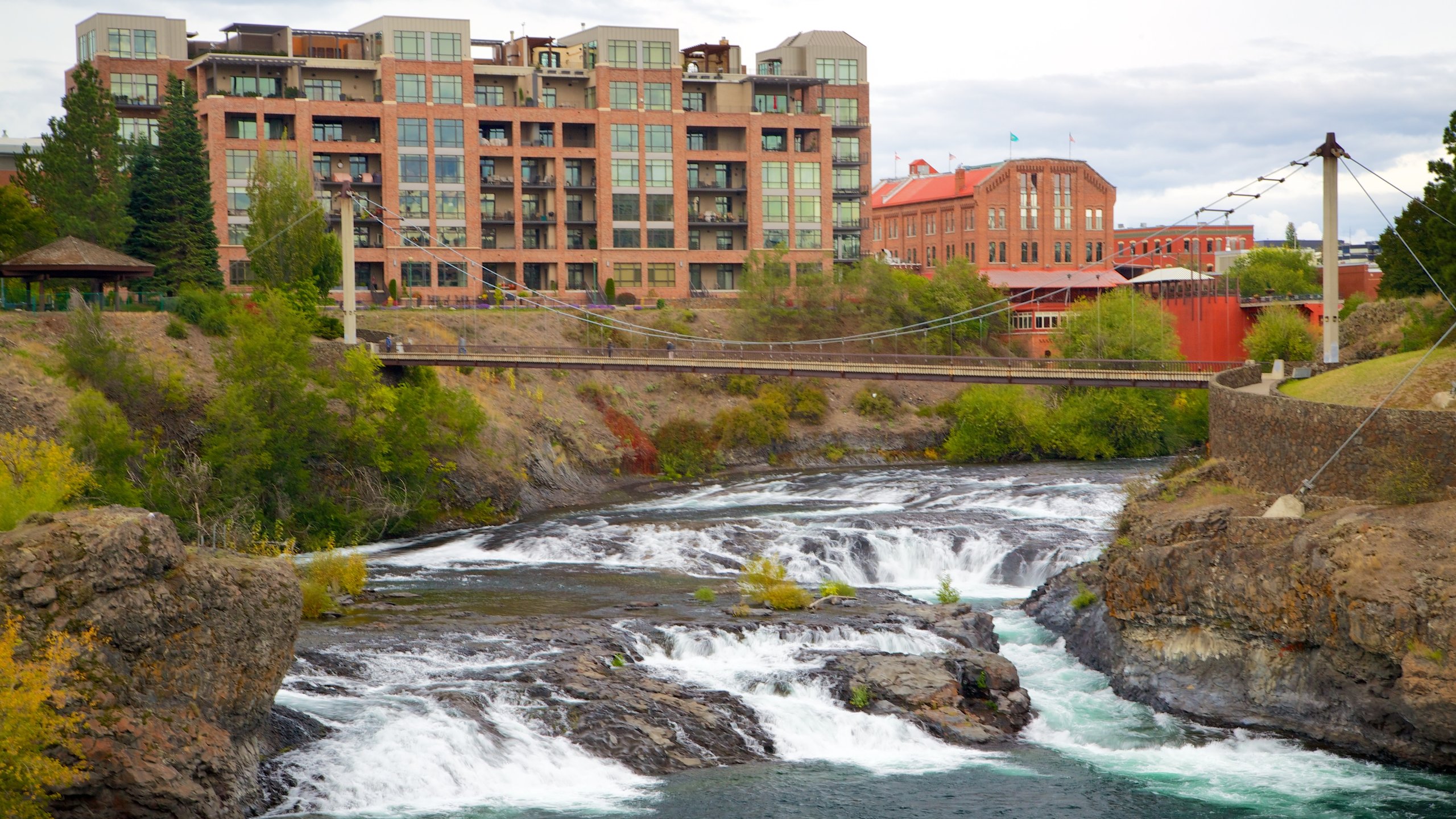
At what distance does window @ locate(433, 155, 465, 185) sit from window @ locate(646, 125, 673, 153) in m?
12.9

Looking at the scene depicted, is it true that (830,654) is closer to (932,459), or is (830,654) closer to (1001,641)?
(1001,641)

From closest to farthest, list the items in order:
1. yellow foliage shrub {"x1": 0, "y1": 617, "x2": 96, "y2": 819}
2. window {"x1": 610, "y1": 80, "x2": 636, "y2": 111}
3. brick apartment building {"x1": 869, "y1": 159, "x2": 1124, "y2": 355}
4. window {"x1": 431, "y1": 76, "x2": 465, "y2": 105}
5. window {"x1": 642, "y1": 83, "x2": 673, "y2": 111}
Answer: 1. yellow foliage shrub {"x1": 0, "y1": 617, "x2": 96, "y2": 819}
2. window {"x1": 431, "y1": 76, "x2": 465, "y2": 105}
3. window {"x1": 610, "y1": 80, "x2": 636, "y2": 111}
4. window {"x1": 642, "y1": 83, "x2": 673, "y2": 111}
5. brick apartment building {"x1": 869, "y1": 159, "x2": 1124, "y2": 355}

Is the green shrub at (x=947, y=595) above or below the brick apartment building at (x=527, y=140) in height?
below

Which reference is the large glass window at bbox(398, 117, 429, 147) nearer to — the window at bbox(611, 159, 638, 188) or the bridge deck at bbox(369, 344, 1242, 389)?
the window at bbox(611, 159, 638, 188)

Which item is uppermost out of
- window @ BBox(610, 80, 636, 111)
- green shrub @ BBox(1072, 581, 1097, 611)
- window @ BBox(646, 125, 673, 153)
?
window @ BBox(610, 80, 636, 111)

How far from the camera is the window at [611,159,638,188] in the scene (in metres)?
100

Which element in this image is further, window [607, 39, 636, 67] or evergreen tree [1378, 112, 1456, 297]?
window [607, 39, 636, 67]

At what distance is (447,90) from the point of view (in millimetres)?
97188

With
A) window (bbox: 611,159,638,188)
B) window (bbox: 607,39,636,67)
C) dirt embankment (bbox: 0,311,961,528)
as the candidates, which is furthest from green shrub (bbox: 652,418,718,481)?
window (bbox: 607,39,636,67)

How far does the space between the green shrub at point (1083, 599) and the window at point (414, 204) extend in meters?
69.0

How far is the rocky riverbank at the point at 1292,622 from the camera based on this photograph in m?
26.7

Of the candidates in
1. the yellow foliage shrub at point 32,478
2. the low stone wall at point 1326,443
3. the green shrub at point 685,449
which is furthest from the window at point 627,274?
the low stone wall at point 1326,443

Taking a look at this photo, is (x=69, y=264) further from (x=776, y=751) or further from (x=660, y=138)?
(x=660, y=138)

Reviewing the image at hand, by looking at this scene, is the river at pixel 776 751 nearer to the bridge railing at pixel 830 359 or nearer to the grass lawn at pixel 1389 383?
the grass lawn at pixel 1389 383
